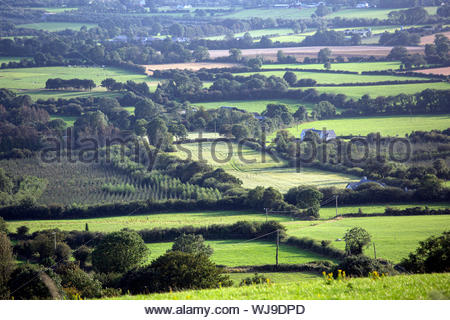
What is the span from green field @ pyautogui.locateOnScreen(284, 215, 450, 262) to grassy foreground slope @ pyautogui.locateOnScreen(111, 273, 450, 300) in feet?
34.7

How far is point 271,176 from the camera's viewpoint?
118 feet

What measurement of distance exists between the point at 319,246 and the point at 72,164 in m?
23.1

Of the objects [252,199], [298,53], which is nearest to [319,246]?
[252,199]

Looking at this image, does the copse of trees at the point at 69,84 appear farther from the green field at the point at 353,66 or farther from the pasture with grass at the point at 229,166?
the green field at the point at 353,66

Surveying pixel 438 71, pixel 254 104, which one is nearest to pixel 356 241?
pixel 254 104

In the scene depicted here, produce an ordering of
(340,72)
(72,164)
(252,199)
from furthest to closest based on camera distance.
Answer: (340,72) < (72,164) < (252,199)

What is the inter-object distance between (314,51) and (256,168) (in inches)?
1579

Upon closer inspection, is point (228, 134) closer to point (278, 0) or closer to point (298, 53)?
point (298, 53)

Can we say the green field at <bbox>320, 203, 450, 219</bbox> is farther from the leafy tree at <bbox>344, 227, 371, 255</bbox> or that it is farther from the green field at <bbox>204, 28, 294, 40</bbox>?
the green field at <bbox>204, 28, 294, 40</bbox>

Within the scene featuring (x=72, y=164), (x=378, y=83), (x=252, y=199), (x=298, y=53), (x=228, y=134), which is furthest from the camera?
(x=298, y=53)

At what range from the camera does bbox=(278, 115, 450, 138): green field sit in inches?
1697

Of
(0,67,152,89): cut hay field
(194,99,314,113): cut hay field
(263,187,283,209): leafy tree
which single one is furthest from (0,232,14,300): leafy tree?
(0,67,152,89): cut hay field

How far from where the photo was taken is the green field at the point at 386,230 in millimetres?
21844
